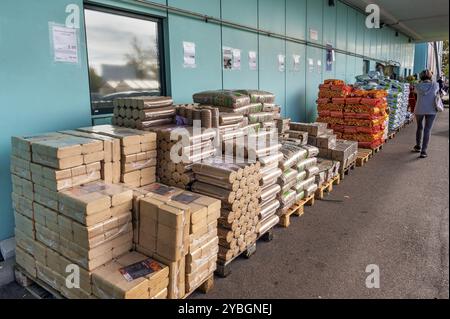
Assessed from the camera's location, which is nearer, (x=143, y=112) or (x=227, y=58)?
(x=143, y=112)

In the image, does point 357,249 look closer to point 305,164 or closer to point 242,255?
point 242,255

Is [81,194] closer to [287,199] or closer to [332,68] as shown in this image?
[287,199]

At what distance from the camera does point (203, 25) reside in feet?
16.5

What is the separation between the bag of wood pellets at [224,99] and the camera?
406 centimetres

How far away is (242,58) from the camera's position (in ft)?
19.8

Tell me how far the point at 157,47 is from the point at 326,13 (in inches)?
257

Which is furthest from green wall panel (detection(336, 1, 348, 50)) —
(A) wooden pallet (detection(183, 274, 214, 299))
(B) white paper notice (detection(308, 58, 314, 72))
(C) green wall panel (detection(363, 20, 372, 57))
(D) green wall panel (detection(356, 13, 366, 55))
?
(A) wooden pallet (detection(183, 274, 214, 299))

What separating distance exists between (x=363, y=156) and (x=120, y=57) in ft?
17.2

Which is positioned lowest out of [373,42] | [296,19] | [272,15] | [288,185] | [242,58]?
[288,185]

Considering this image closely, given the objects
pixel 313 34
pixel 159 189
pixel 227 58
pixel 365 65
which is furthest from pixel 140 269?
pixel 365 65

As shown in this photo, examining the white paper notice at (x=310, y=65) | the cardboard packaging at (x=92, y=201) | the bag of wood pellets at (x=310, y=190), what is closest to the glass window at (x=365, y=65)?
the white paper notice at (x=310, y=65)

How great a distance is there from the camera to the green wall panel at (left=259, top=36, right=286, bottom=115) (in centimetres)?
664

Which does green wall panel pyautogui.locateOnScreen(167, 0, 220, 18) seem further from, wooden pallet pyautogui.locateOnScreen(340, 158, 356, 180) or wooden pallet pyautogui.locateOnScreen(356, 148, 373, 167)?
wooden pallet pyautogui.locateOnScreen(356, 148, 373, 167)

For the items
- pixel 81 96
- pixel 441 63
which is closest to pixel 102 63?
pixel 81 96
